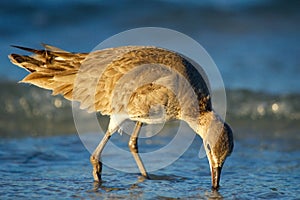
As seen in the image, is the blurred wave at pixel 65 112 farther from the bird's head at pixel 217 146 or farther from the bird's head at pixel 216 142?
the bird's head at pixel 217 146

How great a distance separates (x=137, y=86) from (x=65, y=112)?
417 centimetres

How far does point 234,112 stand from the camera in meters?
11.3

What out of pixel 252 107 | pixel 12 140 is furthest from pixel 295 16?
pixel 12 140

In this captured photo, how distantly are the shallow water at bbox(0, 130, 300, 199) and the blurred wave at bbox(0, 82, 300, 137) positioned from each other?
3.03 ft

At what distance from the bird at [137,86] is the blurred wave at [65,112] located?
2.49 m

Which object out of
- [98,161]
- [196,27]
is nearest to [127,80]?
[98,161]

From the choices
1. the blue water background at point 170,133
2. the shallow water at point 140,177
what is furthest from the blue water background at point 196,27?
the shallow water at point 140,177

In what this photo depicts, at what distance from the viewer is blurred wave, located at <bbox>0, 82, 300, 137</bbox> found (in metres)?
10.4

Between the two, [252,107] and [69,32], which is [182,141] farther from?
[69,32]

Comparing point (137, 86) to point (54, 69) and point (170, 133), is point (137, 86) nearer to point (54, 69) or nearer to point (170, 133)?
point (54, 69)

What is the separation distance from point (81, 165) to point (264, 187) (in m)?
2.38

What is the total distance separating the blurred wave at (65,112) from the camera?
10.4 meters

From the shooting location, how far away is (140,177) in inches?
309

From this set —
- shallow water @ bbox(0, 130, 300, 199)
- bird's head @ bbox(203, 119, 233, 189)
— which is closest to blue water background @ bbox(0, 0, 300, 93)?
shallow water @ bbox(0, 130, 300, 199)
